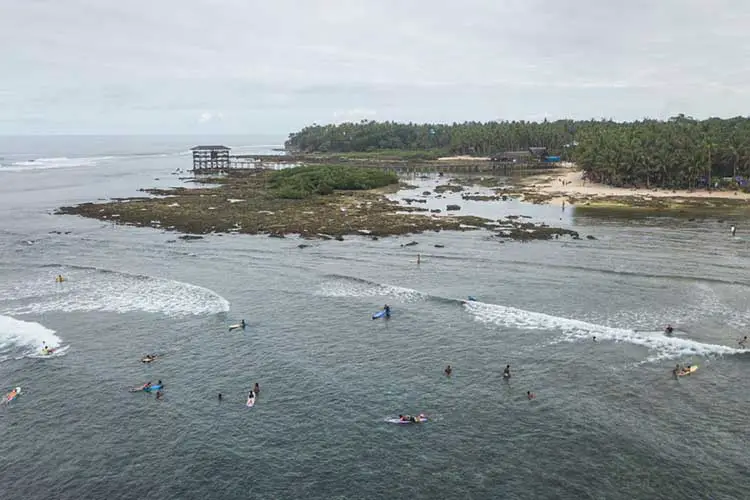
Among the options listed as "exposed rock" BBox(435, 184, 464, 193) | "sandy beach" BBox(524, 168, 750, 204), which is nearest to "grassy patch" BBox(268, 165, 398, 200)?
"exposed rock" BBox(435, 184, 464, 193)

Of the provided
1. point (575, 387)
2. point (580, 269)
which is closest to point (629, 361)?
point (575, 387)

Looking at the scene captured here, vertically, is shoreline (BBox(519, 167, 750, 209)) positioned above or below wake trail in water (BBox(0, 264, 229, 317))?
above

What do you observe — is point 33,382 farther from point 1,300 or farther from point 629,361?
point 629,361

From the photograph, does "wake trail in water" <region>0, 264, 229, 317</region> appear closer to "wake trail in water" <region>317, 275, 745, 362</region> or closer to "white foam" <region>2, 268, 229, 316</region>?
"white foam" <region>2, 268, 229, 316</region>

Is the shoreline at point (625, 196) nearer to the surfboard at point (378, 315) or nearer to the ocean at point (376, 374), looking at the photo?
the ocean at point (376, 374)

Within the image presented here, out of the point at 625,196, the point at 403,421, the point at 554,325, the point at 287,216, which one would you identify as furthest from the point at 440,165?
the point at 403,421

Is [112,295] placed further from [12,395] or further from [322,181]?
[322,181]
